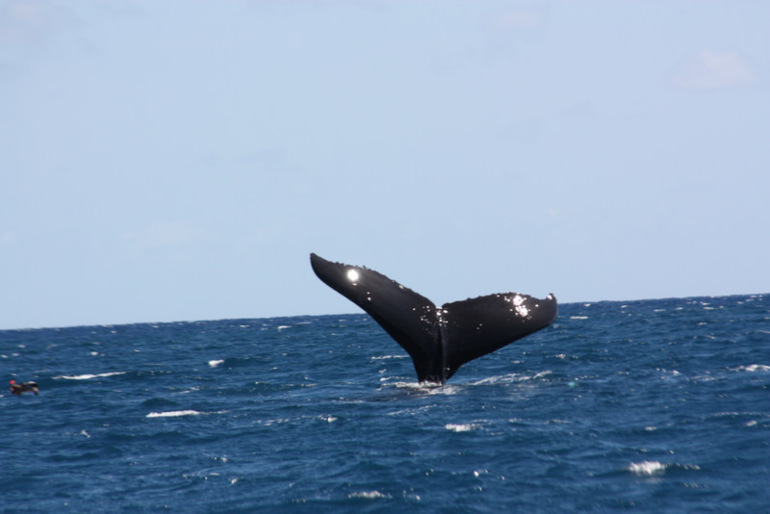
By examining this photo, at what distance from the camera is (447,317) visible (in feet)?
42.7

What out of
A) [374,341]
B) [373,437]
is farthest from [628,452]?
[374,341]

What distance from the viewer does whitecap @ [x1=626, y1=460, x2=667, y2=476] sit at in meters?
9.56

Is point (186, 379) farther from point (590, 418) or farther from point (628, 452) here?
point (628, 452)

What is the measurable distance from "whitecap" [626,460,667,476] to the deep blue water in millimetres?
20

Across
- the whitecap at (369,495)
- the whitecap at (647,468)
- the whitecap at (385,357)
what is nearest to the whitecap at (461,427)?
the whitecap at (647,468)

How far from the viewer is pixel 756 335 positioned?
26.3 m

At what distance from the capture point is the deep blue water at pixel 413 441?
911cm

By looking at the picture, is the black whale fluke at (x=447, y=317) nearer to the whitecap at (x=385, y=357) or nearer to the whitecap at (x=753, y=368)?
the whitecap at (x=753, y=368)

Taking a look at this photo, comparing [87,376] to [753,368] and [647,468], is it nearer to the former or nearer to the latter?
[753,368]

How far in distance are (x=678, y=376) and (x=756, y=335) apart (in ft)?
36.1

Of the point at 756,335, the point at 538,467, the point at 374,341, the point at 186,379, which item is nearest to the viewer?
the point at 538,467

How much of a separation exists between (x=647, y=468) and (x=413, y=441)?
2870 millimetres

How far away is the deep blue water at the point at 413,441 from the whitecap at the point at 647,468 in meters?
0.02

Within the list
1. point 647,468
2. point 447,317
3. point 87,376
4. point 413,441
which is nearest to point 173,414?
point 447,317
